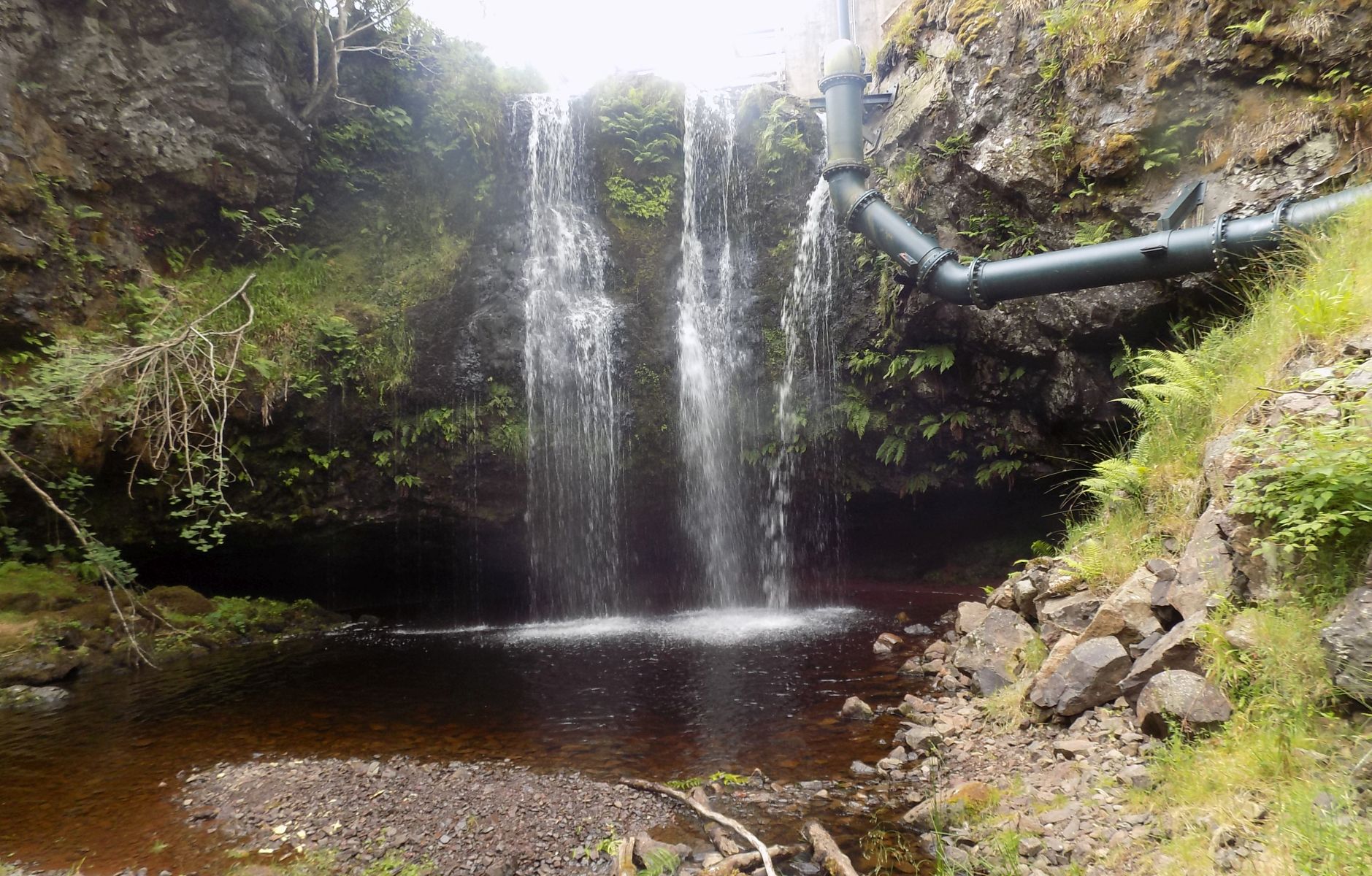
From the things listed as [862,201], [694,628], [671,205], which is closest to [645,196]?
[671,205]

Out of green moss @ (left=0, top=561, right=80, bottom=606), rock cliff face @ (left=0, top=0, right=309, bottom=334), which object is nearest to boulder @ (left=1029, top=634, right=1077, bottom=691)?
green moss @ (left=0, top=561, right=80, bottom=606)

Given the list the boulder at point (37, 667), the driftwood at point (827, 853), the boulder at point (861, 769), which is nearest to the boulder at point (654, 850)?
the driftwood at point (827, 853)

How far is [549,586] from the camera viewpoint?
11.9 metres

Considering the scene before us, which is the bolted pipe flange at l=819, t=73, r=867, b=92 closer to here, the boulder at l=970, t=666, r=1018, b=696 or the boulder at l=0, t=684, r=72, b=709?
the boulder at l=970, t=666, r=1018, b=696

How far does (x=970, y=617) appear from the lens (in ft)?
20.8

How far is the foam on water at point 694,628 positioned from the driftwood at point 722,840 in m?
4.56

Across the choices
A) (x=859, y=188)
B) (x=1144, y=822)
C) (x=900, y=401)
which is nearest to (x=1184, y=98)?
(x=859, y=188)

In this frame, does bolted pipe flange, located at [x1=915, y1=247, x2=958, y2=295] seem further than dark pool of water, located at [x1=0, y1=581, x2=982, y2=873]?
Yes

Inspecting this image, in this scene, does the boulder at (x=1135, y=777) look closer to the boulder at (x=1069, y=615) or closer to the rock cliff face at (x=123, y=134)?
the boulder at (x=1069, y=615)

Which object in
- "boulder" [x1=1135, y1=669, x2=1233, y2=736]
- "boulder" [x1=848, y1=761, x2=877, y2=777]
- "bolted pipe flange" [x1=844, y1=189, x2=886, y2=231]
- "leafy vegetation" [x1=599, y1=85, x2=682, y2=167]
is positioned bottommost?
"boulder" [x1=848, y1=761, x2=877, y2=777]

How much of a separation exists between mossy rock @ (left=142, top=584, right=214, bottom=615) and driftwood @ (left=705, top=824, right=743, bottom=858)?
9222 millimetres

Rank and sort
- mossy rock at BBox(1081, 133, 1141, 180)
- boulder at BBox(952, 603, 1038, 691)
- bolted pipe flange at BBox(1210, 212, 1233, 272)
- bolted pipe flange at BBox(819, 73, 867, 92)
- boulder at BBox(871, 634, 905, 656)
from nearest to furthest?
boulder at BBox(952, 603, 1038, 691) → bolted pipe flange at BBox(1210, 212, 1233, 272) → boulder at BBox(871, 634, 905, 656) → mossy rock at BBox(1081, 133, 1141, 180) → bolted pipe flange at BBox(819, 73, 867, 92)

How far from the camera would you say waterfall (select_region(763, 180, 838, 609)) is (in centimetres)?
1088

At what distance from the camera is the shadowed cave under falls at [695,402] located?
11102 mm
